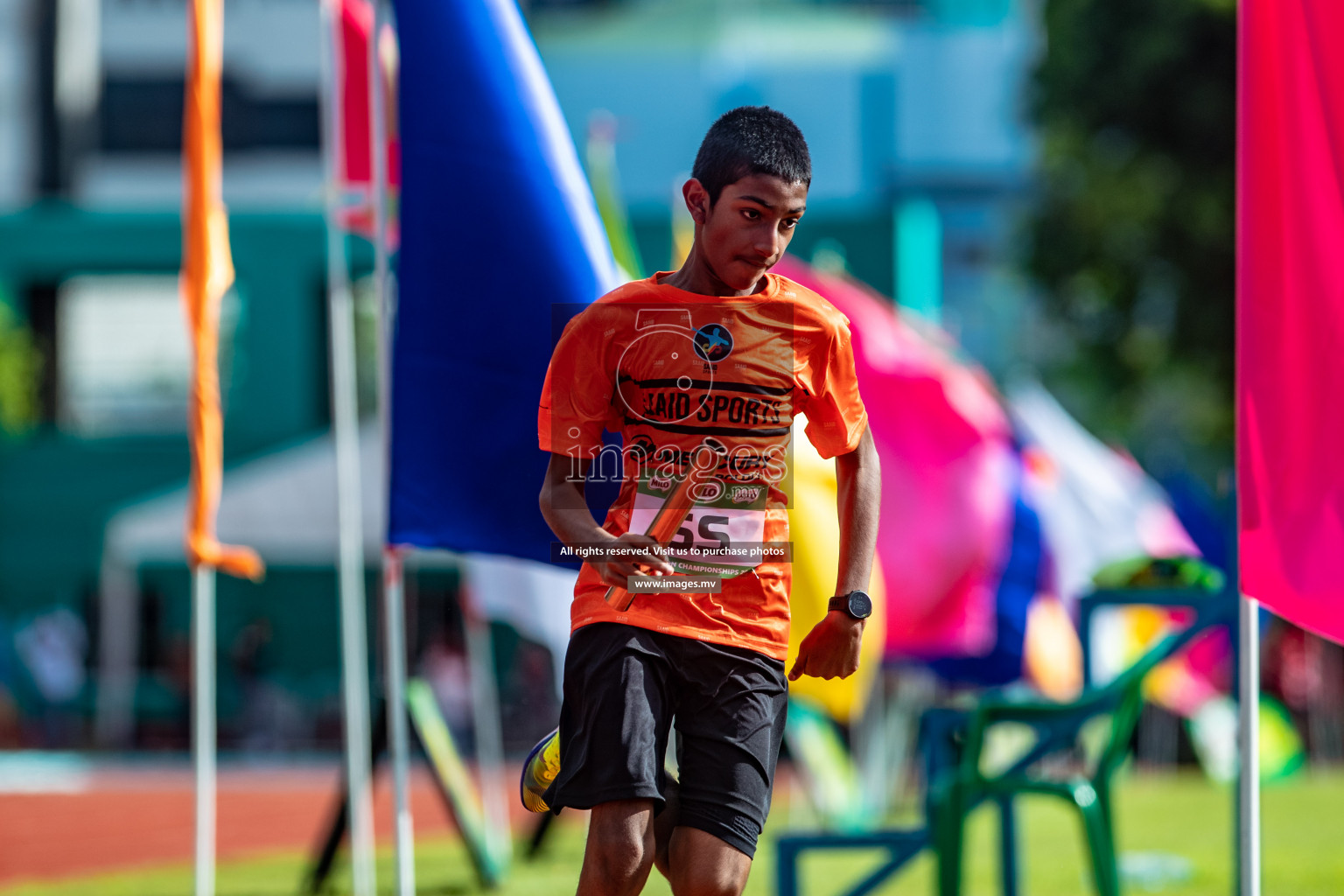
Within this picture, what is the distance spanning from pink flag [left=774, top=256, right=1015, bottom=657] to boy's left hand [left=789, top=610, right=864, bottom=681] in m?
5.93

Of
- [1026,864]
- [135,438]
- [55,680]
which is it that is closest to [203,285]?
[1026,864]

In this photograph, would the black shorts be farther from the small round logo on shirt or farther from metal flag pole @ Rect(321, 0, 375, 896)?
metal flag pole @ Rect(321, 0, 375, 896)

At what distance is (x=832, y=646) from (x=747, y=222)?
0.81m

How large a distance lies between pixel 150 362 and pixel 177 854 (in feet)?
51.6

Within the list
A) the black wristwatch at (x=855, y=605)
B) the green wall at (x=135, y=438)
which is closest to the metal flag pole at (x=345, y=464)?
the black wristwatch at (x=855, y=605)

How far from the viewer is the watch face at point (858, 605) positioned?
3287mm

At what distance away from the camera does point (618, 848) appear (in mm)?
3201

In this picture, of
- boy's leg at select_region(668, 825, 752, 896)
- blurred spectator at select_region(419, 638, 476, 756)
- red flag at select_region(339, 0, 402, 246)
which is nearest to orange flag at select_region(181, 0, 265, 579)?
red flag at select_region(339, 0, 402, 246)

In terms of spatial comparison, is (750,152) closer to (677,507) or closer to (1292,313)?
(677,507)

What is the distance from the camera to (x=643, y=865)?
127 inches

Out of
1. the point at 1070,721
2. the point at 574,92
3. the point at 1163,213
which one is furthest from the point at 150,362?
the point at 1070,721

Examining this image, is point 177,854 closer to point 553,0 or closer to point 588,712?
point 588,712

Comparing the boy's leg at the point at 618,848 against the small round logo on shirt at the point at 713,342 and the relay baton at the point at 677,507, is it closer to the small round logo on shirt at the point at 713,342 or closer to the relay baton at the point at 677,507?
the relay baton at the point at 677,507

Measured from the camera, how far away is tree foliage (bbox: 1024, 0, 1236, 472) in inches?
764
